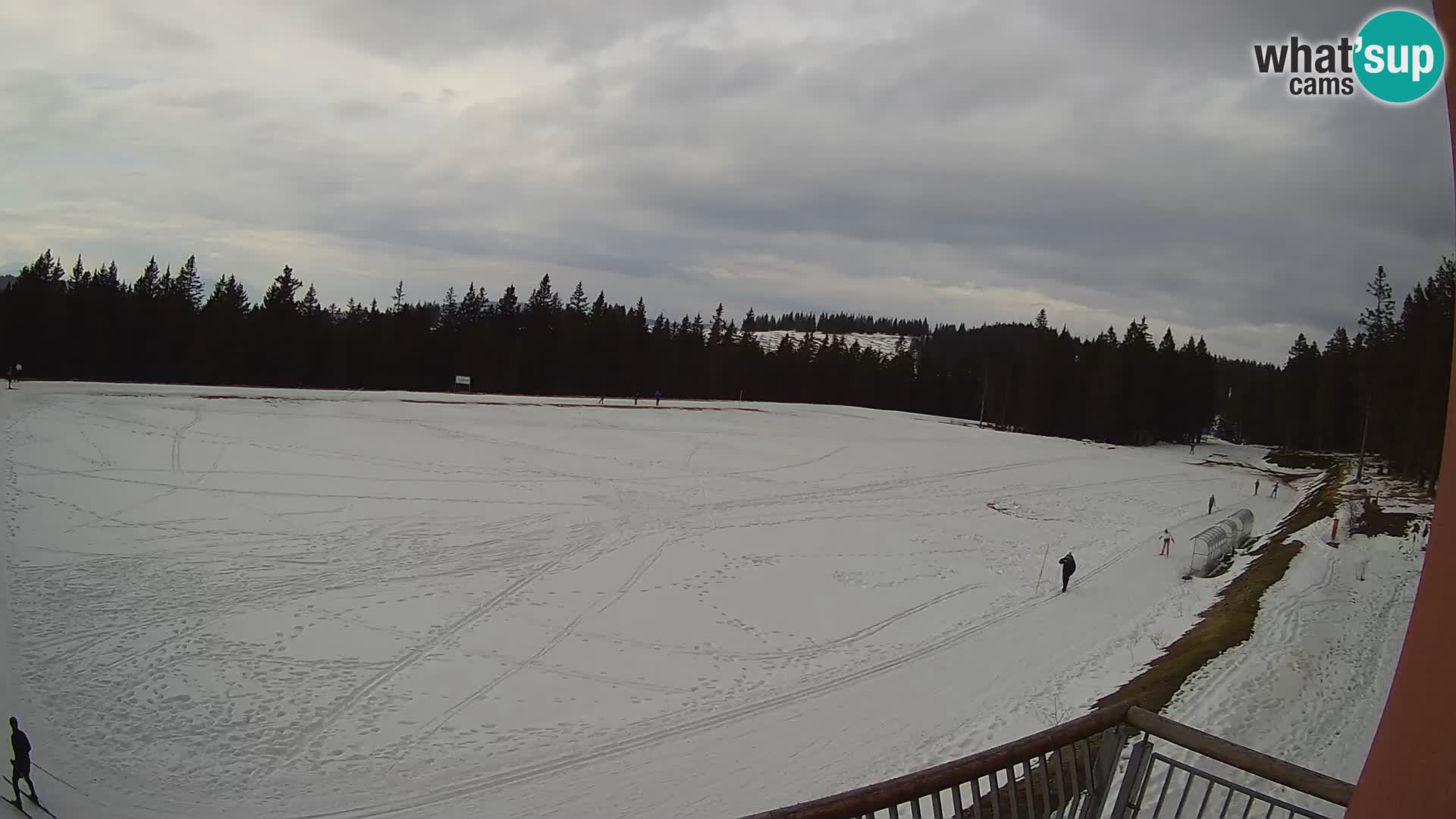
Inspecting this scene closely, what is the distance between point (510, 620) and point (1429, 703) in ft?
52.6

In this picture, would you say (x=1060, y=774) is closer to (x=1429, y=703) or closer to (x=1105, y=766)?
(x=1105, y=766)

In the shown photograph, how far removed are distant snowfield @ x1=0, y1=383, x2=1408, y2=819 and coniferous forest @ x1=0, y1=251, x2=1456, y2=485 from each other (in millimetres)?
Result: 27305

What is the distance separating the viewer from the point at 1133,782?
402cm

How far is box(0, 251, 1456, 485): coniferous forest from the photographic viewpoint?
56.3 meters

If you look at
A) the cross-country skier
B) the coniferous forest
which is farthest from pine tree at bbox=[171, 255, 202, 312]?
the cross-country skier

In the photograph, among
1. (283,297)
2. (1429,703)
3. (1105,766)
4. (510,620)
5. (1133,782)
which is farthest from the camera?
(283,297)

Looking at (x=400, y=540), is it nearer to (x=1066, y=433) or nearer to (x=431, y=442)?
(x=431, y=442)

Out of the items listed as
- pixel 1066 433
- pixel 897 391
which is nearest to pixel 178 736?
pixel 1066 433

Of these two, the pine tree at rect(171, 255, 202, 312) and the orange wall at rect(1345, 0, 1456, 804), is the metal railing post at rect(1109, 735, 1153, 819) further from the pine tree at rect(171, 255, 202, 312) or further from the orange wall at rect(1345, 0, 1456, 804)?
the pine tree at rect(171, 255, 202, 312)

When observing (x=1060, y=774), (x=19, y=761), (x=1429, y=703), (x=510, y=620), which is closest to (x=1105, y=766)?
(x=1060, y=774)

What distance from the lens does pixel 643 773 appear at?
10.8 meters

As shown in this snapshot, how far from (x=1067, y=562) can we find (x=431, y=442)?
89.7ft

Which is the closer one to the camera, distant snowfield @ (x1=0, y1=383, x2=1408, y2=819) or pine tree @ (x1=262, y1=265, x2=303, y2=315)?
distant snowfield @ (x1=0, y1=383, x2=1408, y2=819)

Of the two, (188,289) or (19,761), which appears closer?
(19,761)
